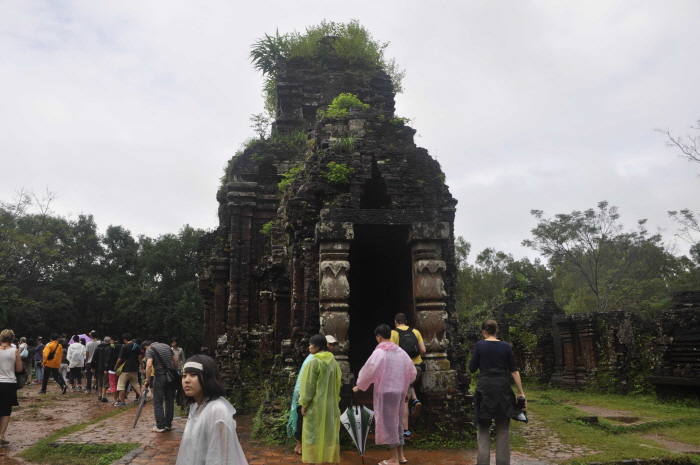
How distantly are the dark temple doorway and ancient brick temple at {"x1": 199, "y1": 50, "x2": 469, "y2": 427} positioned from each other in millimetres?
21

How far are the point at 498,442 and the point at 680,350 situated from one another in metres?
9.15

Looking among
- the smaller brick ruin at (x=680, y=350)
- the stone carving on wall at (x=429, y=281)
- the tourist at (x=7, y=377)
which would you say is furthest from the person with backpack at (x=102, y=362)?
the smaller brick ruin at (x=680, y=350)

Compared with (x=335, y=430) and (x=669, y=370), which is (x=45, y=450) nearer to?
(x=335, y=430)

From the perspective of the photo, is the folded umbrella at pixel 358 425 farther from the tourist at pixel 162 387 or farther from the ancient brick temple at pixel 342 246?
the tourist at pixel 162 387

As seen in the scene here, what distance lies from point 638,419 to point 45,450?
9.89m

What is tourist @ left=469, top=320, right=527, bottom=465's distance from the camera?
5.41 metres

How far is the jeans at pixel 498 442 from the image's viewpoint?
540cm

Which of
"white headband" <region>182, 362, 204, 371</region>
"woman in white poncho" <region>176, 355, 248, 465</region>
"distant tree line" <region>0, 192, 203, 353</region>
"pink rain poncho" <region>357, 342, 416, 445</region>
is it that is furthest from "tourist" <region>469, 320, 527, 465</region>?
"distant tree line" <region>0, 192, 203, 353</region>

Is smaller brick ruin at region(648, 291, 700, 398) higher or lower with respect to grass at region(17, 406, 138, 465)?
higher

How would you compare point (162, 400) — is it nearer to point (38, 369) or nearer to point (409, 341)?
point (409, 341)

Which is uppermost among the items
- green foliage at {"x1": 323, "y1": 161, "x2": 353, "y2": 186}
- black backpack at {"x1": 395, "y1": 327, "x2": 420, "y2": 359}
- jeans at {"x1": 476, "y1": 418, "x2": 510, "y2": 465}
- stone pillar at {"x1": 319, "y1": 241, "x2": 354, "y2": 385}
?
green foliage at {"x1": 323, "y1": 161, "x2": 353, "y2": 186}

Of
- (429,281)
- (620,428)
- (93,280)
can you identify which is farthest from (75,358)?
(93,280)

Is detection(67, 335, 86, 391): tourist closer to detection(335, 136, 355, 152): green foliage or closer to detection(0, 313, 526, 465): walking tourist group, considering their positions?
detection(0, 313, 526, 465): walking tourist group

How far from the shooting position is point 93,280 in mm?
36875
